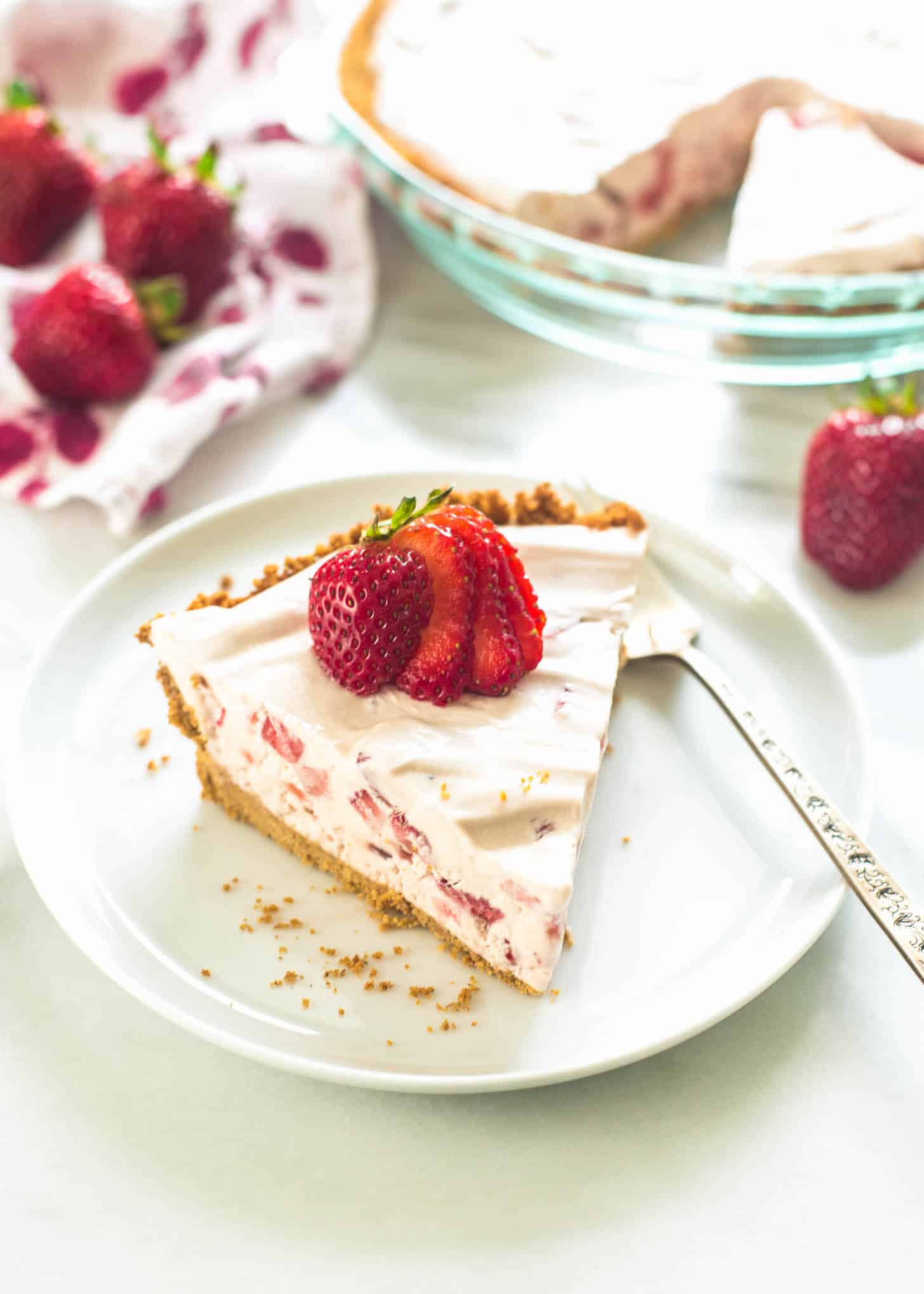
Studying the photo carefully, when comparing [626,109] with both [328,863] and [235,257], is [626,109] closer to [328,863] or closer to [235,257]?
[235,257]

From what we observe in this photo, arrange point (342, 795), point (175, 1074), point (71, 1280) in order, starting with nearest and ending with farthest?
1. point (71, 1280)
2. point (175, 1074)
3. point (342, 795)

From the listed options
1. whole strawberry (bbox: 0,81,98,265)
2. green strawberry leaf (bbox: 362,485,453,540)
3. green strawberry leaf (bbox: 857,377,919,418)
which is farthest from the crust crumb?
whole strawberry (bbox: 0,81,98,265)

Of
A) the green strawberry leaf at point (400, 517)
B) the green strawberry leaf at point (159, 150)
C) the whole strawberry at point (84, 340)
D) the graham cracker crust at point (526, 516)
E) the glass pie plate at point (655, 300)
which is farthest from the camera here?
the green strawberry leaf at point (159, 150)

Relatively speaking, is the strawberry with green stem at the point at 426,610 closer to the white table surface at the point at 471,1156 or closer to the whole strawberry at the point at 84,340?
the white table surface at the point at 471,1156

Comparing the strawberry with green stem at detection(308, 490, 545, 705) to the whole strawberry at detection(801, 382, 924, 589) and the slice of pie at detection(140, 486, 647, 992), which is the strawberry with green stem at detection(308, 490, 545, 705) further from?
the whole strawberry at detection(801, 382, 924, 589)

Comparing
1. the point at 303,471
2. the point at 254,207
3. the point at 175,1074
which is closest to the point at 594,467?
the point at 303,471

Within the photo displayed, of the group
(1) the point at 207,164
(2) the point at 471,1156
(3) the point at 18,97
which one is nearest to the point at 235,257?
(1) the point at 207,164

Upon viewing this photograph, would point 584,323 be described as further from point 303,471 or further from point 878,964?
point 878,964

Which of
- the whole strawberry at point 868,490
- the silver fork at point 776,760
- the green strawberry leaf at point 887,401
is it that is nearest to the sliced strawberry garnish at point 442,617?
the silver fork at point 776,760
